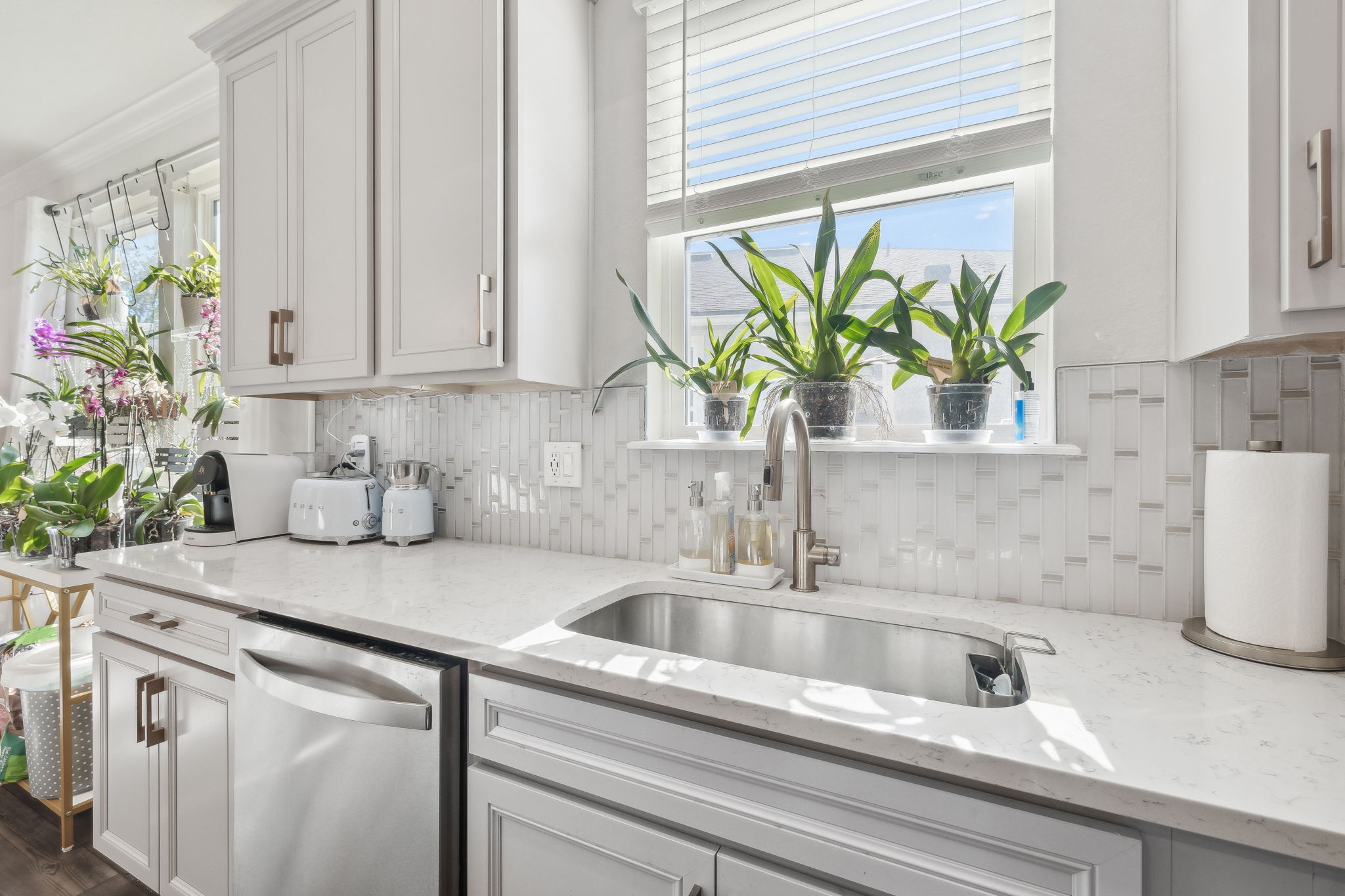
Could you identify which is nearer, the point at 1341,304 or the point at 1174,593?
the point at 1341,304

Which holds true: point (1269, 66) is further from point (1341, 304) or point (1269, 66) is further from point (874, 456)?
point (874, 456)

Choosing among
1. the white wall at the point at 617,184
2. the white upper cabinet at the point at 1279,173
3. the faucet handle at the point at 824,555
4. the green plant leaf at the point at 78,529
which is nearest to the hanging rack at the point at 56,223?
the green plant leaf at the point at 78,529

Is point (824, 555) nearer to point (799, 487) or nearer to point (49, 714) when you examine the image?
point (799, 487)

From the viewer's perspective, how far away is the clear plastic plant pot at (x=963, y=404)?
3.73 ft

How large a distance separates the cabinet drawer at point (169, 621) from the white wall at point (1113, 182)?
70.5 inches

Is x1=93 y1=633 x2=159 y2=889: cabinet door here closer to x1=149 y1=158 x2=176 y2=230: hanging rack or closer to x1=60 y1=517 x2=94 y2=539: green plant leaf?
x1=60 y1=517 x2=94 y2=539: green plant leaf

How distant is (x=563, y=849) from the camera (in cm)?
84

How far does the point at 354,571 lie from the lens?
4.58ft

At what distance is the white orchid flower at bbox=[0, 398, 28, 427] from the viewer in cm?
266

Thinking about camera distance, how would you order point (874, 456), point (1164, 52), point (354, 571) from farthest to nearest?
point (354, 571)
point (874, 456)
point (1164, 52)

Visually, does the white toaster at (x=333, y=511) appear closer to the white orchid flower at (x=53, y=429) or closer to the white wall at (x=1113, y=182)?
the white wall at (x=1113, y=182)

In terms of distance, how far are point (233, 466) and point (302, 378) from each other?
36cm

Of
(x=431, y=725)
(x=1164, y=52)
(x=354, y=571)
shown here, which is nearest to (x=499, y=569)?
(x=354, y=571)

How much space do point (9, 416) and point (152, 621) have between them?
227 centimetres
